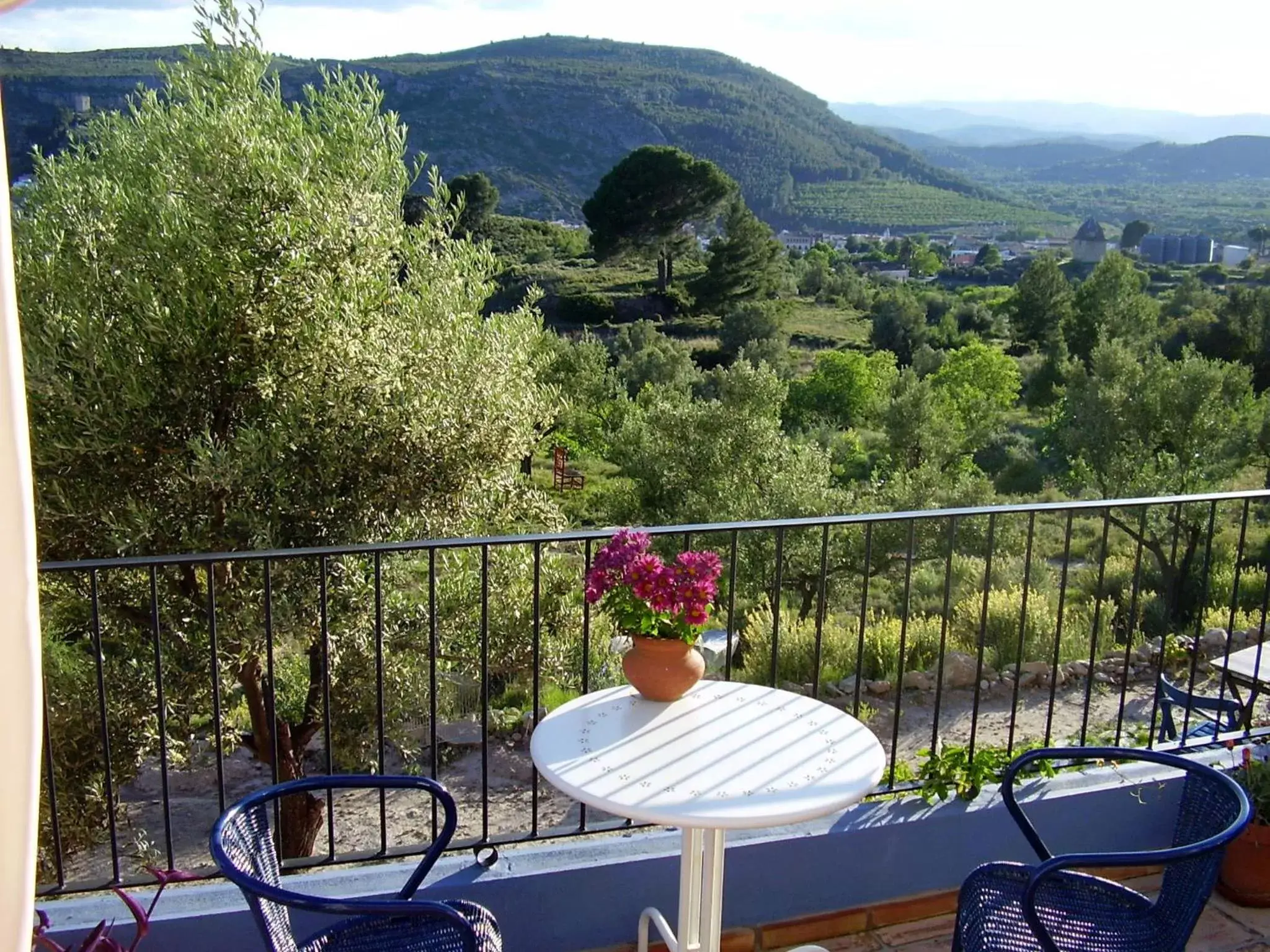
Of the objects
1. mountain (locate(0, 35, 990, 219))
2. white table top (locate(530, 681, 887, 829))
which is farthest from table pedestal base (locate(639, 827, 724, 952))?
mountain (locate(0, 35, 990, 219))

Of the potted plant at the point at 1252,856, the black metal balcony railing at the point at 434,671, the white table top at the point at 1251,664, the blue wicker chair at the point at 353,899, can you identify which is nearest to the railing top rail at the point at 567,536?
the black metal balcony railing at the point at 434,671

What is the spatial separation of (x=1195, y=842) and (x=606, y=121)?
207 feet

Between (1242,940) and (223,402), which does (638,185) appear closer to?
(223,402)

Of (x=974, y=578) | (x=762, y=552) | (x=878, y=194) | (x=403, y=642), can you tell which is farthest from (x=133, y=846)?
(x=878, y=194)

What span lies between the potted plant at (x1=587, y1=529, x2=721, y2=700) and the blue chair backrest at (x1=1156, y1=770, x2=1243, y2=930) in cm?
96

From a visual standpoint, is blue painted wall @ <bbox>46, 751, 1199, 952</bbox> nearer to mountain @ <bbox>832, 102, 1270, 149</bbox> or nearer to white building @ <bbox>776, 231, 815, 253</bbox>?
white building @ <bbox>776, 231, 815, 253</bbox>

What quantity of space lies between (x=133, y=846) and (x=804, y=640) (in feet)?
21.8

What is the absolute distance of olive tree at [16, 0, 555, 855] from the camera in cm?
586

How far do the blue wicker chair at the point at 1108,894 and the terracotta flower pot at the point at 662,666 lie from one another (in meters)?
0.69

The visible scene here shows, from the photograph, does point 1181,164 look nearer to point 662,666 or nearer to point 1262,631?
point 1262,631

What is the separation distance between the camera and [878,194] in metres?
71.0

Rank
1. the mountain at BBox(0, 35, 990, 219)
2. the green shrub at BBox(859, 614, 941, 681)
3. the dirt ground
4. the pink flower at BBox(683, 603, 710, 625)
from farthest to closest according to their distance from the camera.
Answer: the mountain at BBox(0, 35, 990, 219) → the green shrub at BBox(859, 614, 941, 681) → the dirt ground → the pink flower at BBox(683, 603, 710, 625)

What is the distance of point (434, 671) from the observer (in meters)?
2.60

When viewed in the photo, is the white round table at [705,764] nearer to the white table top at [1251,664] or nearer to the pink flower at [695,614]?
the pink flower at [695,614]
